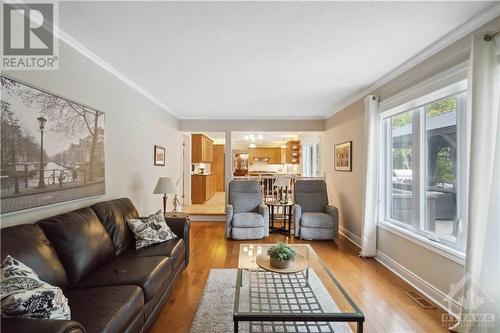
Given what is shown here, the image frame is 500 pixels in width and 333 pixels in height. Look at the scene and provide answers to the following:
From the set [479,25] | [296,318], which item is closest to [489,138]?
[479,25]

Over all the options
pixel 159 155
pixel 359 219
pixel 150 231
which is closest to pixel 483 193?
pixel 359 219

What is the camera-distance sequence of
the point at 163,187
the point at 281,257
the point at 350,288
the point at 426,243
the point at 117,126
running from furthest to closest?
the point at 163,187 → the point at 117,126 → the point at 350,288 → the point at 426,243 → the point at 281,257

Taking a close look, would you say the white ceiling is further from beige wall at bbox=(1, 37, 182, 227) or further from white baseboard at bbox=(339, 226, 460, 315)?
white baseboard at bbox=(339, 226, 460, 315)

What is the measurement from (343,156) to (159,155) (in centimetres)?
363

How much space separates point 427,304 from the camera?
233 centimetres

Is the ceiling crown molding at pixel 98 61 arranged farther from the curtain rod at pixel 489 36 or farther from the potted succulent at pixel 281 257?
the curtain rod at pixel 489 36

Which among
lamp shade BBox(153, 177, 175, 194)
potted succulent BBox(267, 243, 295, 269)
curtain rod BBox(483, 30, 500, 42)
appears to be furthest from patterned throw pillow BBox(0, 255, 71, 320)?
curtain rod BBox(483, 30, 500, 42)

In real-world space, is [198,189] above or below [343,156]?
below

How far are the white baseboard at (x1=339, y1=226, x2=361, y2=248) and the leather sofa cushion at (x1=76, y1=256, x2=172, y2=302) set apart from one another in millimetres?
3184

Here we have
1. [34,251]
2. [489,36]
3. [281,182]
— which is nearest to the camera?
[34,251]

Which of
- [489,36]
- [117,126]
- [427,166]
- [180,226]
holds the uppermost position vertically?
[489,36]

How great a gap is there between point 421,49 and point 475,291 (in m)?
2.29

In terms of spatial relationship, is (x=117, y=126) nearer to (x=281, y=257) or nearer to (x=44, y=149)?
(x=44, y=149)

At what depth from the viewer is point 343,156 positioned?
4.56 m
